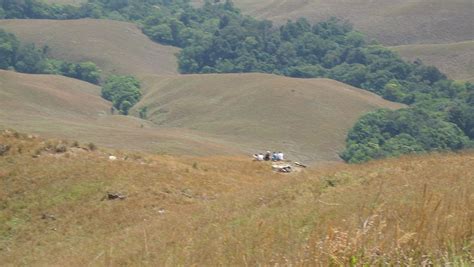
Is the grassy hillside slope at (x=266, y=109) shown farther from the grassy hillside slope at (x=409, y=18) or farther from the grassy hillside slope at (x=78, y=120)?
the grassy hillside slope at (x=409, y=18)

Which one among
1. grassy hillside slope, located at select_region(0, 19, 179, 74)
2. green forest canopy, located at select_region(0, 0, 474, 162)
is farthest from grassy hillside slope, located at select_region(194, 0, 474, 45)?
grassy hillside slope, located at select_region(0, 19, 179, 74)

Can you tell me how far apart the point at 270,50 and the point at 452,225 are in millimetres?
152910

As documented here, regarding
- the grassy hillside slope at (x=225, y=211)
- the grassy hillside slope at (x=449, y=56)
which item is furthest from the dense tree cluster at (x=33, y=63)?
the grassy hillside slope at (x=225, y=211)

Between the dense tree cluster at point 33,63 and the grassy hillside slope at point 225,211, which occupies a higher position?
the grassy hillside slope at point 225,211

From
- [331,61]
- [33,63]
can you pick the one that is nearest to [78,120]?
[33,63]

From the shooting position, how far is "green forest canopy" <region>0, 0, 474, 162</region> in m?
98.1

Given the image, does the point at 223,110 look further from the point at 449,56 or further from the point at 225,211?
the point at 225,211

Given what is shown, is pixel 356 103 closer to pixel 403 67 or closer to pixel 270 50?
pixel 403 67

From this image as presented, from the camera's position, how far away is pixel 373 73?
14175 centimetres

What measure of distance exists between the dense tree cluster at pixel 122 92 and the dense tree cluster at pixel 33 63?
23.2 ft

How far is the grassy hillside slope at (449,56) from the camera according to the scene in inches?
5640

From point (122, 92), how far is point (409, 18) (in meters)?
77.6

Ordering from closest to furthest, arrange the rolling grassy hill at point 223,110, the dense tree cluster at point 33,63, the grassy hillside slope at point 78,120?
the grassy hillside slope at point 78,120 → the rolling grassy hill at point 223,110 → the dense tree cluster at point 33,63

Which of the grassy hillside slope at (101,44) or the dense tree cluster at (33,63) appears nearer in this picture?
the dense tree cluster at (33,63)
